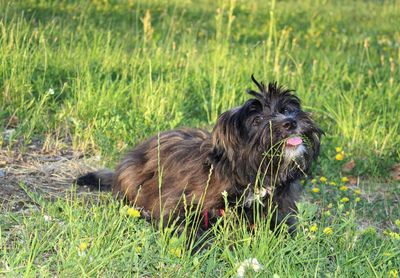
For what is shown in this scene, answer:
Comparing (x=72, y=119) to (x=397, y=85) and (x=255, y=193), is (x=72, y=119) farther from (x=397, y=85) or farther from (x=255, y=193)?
(x=397, y=85)

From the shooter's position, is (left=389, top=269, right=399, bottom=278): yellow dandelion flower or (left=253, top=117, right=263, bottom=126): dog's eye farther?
(left=253, top=117, right=263, bottom=126): dog's eye

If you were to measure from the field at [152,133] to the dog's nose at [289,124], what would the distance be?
0.54 m

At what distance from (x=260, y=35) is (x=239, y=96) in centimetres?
432

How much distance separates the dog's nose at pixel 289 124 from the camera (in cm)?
458

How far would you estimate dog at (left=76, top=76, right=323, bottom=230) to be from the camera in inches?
182

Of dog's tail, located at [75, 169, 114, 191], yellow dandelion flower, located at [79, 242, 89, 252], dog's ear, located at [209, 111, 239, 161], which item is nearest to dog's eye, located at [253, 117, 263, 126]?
dog's ear, located at [209, 111, 239, 161]

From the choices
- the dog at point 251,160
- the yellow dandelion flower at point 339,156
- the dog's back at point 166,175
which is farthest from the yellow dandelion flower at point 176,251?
the yellow dandelion flower at point 339,156

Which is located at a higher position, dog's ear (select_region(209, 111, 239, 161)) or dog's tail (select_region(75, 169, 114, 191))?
dog's ear (select_region(209, 111, 239, 161))

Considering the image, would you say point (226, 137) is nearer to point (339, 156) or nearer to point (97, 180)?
point (97, 180)

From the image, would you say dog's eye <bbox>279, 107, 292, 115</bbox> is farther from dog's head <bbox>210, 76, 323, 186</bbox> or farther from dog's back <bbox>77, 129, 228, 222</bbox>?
dog's back <bbox>77, 129, 228, 222</bbox>

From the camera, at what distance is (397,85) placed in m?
7.94

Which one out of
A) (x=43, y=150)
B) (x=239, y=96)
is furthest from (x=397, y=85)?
(x=43, y=150)

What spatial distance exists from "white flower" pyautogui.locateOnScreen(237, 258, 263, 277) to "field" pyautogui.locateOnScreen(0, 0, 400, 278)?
0.07ft

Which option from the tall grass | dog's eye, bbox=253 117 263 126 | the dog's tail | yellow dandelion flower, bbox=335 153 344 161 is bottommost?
the dog's tail
